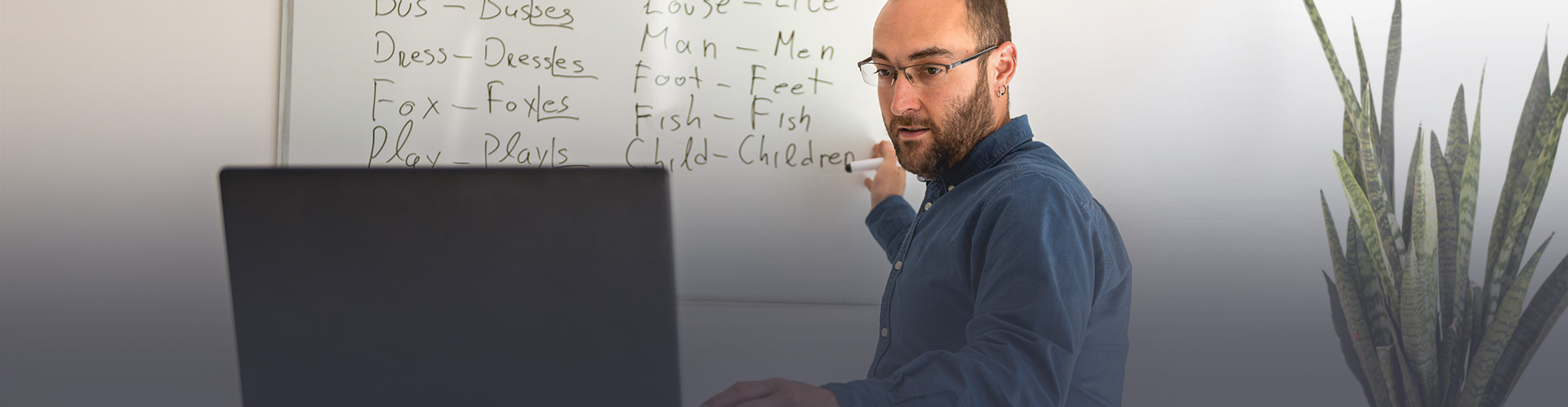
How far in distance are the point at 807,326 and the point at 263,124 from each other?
130 cm

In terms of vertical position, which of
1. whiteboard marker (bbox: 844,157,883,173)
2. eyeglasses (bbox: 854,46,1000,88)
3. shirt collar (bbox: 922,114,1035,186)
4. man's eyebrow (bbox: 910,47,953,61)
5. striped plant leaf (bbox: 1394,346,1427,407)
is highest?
man's eyebrow (bbox: 910,47,953,61)

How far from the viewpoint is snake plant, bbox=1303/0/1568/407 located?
55.7 inches

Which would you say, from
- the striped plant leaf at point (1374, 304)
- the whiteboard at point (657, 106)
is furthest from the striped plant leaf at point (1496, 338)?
the whiteboard at point (657, 106)

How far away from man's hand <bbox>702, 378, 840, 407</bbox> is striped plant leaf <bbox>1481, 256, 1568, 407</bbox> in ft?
4.63

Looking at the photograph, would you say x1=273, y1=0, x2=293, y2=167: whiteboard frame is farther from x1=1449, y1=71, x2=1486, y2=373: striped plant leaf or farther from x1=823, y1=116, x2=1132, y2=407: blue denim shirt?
x1=1449, y1=71, x2=1486, y2=373: striped plant leaf

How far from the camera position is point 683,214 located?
1863 millimetres

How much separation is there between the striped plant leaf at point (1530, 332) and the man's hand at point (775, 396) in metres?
1.41

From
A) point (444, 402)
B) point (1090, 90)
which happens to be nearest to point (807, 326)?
point (1090, 90)

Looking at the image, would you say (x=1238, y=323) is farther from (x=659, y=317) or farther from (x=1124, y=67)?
(x=659, y=317)

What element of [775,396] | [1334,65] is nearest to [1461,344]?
[1334,65]

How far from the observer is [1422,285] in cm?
144

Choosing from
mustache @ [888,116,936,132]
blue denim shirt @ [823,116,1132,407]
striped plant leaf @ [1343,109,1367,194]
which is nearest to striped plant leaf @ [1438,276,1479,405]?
striped plant leaf @ [1343,109,1367,194]

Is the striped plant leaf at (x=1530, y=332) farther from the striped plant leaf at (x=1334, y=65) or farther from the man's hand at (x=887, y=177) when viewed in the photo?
the man's hand at (x=887, y=177)

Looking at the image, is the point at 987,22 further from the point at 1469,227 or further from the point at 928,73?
the point at 1469,227
